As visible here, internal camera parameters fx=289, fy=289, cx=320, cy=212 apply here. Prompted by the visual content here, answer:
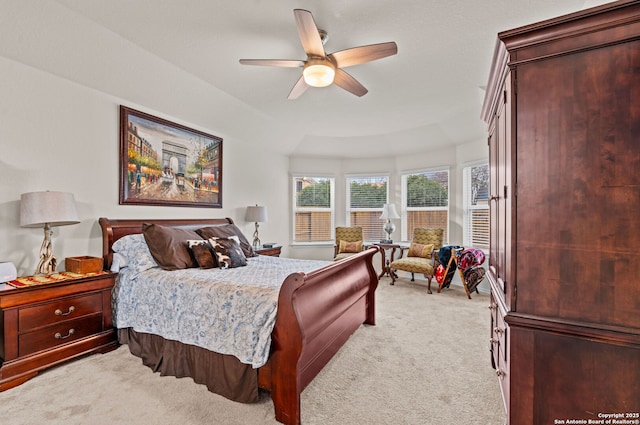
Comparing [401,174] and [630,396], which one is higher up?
[401,174]

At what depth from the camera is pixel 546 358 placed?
4.05ft

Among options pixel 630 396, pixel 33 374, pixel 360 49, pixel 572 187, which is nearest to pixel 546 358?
pixel 630 396

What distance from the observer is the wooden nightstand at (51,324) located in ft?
6.77

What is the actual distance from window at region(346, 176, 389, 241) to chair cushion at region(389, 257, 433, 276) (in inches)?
54.4

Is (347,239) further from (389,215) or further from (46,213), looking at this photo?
(46,213)

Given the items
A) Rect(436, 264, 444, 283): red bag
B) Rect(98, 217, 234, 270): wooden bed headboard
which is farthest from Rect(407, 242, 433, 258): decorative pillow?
Rect(98, 217, 234, 270): wooden bed headboard

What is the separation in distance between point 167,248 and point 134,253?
0.31 meters

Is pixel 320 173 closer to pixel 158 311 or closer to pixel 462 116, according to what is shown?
pixel 462 116

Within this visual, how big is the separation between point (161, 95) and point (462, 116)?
4.21 meters

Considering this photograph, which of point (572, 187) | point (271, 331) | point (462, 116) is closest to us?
point (572, 187)

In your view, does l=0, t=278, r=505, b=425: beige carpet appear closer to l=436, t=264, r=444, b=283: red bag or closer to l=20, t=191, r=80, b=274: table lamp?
l=20, t=191, r=80, b=274: table lamp

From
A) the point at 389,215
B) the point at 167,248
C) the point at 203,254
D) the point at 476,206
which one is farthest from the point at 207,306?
the point at 476,206

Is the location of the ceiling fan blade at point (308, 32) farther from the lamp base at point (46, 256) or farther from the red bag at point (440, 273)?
the red bag at point (440, 273)

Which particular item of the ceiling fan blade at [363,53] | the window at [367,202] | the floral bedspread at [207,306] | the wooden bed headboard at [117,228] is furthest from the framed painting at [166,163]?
the window at [367,202]
